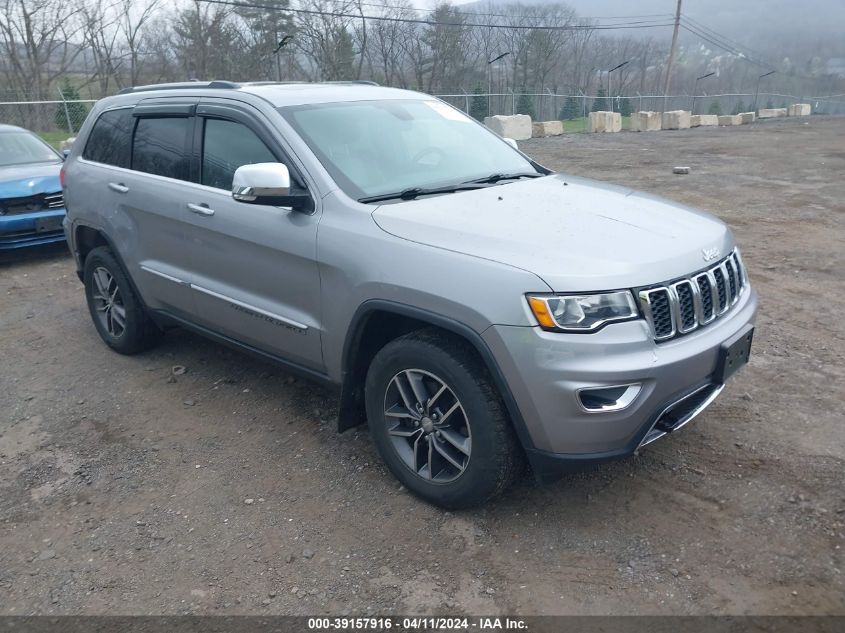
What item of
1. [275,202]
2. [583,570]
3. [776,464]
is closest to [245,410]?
[275,202]

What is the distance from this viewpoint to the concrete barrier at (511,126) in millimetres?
24000

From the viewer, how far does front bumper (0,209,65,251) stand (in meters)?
7.92

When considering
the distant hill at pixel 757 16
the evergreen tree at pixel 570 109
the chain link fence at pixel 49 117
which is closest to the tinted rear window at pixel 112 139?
the chain link fence at pixel 49 117

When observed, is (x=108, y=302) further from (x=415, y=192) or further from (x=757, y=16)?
(x=757, y=16)

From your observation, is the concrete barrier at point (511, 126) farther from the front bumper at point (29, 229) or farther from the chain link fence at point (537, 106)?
the front bumper at point (29, 229)

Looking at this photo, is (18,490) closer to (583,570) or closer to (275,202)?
(275,202)

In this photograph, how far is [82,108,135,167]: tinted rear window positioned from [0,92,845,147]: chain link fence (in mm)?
13945

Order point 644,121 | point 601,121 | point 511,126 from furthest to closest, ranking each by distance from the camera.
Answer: point 644,121 < point 601,121 < point 511,126

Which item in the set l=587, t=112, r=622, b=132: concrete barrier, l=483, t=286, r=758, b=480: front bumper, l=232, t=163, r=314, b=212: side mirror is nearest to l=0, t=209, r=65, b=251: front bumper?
l=232, t=163, r=314, b=212: side mirror

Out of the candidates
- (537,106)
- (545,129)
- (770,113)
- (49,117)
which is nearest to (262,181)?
(49,117)

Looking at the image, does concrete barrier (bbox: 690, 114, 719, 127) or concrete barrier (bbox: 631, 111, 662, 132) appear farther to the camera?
concrete barrier (bbox: 690, 114, 719, 127)

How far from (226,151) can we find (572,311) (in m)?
2.33

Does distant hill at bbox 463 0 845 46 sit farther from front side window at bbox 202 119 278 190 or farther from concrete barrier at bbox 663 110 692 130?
front side window at bbox 202 119 278 190

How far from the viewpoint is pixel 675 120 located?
32.4 metres
